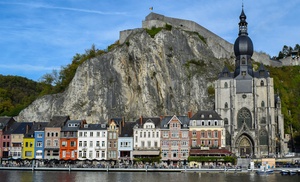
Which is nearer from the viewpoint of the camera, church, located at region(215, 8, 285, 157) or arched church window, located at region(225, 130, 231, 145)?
church, located at region(215, 8, 285, 157)

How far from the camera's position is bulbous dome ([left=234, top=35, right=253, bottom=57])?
266ft

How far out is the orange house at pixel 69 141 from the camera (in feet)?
226

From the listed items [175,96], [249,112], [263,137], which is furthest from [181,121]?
[263,137]

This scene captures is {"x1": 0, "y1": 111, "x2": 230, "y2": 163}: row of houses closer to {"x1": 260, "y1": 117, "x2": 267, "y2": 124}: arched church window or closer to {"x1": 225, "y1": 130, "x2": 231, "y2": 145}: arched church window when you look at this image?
{"x1": 225, "y1": 130, "x2": 231, "y2": 145}: arched church window

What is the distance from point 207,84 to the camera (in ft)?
276

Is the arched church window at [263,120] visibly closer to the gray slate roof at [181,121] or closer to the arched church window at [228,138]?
the arched church window at [228,138]

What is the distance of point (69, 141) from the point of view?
6931cm

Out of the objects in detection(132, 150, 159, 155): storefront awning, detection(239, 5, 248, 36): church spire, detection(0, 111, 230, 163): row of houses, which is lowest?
detection(132, 150, 159, 155): storefront awning

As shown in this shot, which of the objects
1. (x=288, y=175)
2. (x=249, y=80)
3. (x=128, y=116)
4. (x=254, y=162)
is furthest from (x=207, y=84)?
(x=288, y=175)

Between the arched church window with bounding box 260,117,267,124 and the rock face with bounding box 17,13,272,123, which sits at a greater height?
the rock face with bounding box 17,13,272,123

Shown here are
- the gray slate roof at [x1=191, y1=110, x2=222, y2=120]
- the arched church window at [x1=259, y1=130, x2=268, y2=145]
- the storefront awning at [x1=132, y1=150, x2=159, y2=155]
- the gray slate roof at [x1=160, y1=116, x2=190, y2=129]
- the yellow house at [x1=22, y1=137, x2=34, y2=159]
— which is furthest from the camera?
the arched church window at [x1=259, y1=130, x2=268, y2=145]

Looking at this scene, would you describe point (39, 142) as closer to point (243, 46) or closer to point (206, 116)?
point (206, 116)

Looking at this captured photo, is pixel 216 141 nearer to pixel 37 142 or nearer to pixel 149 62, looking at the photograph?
pixel 149 62

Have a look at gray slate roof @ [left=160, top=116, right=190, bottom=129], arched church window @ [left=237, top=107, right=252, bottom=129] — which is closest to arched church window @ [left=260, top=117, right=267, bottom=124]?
arched church window @ [left=237, top=107, right=252, bottom=129]
